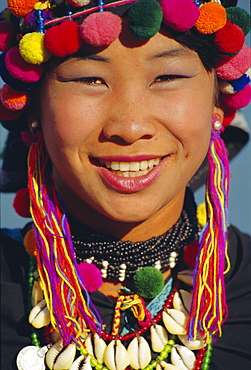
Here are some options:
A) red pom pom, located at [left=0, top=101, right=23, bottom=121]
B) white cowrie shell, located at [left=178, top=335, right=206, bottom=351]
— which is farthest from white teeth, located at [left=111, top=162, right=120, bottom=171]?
white cowrie shell, located at [left=178, top=335, right=206, bottom=351]

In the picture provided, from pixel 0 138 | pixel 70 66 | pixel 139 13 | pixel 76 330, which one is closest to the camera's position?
pixel 139 13

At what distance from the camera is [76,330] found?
2373 millimetres

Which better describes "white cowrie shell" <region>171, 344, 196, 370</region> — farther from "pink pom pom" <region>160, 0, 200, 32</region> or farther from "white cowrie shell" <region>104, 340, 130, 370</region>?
"pink pom pom" <region>160, 0, 200, 32</region>

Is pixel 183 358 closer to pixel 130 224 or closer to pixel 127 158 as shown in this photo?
pixel 130 224

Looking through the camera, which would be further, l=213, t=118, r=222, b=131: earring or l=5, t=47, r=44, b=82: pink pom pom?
l=213, t=118, r=222, b=131: earring

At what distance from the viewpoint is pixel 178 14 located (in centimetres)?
211

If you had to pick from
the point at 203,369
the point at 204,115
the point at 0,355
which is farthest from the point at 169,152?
the point at 0,355

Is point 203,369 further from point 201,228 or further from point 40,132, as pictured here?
point 40,132

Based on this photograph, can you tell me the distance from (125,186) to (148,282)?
41cm

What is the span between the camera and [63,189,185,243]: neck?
2.47 m

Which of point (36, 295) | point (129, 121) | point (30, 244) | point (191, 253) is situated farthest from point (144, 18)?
point (36, 295)

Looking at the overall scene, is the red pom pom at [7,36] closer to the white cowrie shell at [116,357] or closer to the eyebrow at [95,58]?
the eyebrow at [95,58]

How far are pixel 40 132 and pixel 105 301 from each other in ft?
2.37

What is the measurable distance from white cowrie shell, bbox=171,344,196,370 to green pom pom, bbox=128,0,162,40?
46.2 inches
